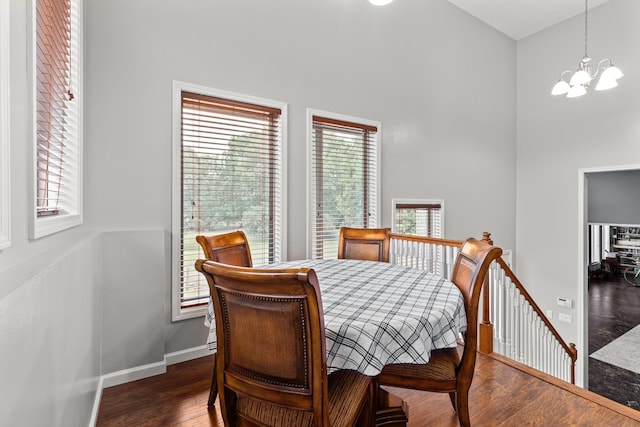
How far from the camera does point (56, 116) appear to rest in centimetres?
150

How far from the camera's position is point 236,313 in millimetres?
1105

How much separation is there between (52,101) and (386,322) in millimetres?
1665

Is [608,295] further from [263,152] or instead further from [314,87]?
[263,152]

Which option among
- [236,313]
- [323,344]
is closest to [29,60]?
[236,313]

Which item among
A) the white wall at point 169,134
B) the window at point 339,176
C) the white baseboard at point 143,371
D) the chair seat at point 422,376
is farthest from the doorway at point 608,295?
the white baseboard at point 143,371

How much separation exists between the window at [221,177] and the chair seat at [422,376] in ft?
5.64

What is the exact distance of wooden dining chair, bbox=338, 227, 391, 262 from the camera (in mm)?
2830

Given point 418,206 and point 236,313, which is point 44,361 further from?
point 418,206

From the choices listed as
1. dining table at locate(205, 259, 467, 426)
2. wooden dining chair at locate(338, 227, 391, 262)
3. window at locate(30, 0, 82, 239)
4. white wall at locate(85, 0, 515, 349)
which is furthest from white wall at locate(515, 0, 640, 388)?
window at locate(30, 0, 82, 239)

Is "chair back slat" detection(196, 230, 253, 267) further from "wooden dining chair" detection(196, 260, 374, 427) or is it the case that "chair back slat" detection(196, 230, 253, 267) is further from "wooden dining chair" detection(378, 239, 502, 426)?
"wooden dining chair" detection(378, 239, 502, 426)

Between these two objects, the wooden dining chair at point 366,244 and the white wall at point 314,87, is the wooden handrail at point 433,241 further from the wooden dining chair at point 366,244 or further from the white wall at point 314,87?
the white wall at point 314,87

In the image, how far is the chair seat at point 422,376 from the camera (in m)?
1.50

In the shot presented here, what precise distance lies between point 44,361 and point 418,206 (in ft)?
12.8

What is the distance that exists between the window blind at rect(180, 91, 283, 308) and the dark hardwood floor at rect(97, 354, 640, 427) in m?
0.66
